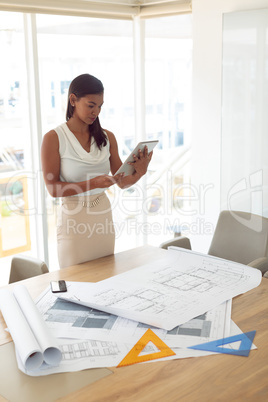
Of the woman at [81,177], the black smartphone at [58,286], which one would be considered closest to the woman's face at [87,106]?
the woman at [81,177]

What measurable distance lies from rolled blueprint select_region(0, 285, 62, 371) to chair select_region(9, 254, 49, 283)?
648mm

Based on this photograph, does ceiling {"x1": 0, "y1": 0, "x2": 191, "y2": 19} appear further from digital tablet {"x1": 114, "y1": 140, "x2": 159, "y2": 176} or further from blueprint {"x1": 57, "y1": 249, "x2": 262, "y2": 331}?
blueprint {"x1": 57, "y1": 249, "x2": 262, "y2": 331}

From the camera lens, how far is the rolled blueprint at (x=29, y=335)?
5.08 feet

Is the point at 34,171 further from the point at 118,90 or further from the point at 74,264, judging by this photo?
the point at 74,264

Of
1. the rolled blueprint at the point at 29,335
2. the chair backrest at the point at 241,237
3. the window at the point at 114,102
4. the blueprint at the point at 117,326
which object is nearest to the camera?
the rolled blueprint at the point at 29,335

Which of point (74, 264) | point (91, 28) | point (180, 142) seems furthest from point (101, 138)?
point (180, 142)

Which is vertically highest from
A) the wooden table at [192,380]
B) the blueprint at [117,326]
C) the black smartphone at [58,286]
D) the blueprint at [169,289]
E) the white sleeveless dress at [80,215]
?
the white sleeveless dress at [80,215]

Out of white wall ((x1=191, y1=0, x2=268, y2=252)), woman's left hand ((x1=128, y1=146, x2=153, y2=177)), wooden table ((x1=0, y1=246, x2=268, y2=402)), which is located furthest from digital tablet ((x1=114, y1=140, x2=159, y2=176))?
white wall ((x1=191, y1=0, x2=268, y2=252))

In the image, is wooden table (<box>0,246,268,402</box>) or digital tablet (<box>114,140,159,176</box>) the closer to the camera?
wooden table (<box>0,246,268,402</box>)

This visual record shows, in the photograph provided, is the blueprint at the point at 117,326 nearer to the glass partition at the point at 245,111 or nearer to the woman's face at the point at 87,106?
the woman's face at the point at 87,106

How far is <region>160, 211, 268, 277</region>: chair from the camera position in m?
2.88

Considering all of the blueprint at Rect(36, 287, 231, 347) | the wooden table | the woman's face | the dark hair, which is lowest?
the wooden table

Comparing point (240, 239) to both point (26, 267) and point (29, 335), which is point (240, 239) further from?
point (29, 335)

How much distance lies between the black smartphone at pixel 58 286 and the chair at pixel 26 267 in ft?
1.22
